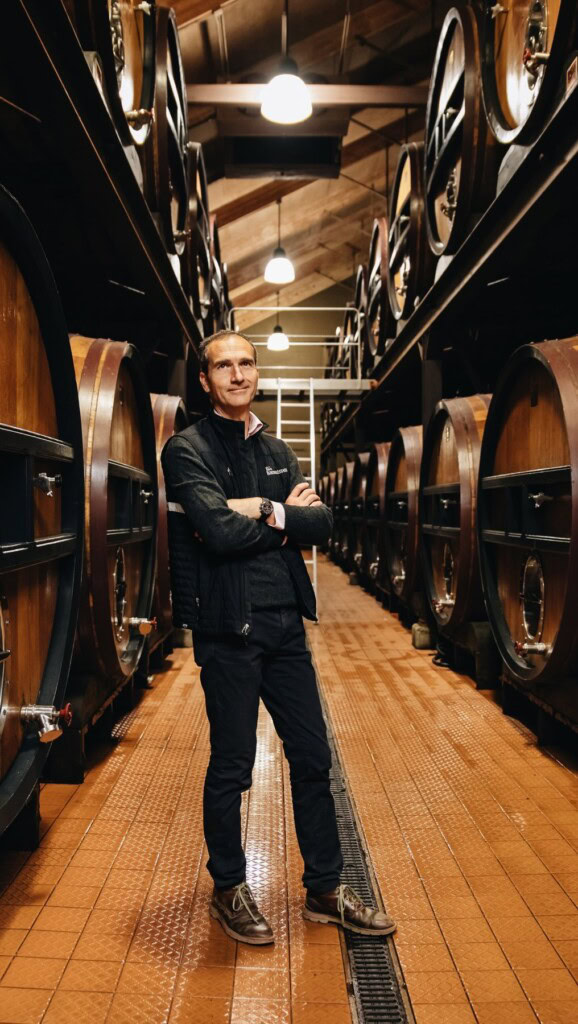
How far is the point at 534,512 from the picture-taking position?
3332mm

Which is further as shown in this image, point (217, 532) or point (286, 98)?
point (286, 98)

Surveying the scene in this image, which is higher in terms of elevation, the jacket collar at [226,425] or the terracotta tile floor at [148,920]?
the jacket collar at [226,425]

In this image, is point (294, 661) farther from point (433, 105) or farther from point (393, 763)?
point (433, 105)

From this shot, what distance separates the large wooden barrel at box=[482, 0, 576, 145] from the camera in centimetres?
292

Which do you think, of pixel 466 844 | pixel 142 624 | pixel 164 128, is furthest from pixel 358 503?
pixel 466 844

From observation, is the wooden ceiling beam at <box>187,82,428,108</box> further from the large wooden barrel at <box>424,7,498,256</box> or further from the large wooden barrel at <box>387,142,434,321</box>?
the large wooden barrel at <box>424,7,498,256</box>

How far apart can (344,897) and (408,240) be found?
5.15m

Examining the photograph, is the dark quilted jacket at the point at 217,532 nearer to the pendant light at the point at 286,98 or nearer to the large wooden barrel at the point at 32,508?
the large wooden barrel at the point at 32,508

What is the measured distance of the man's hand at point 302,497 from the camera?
223 cm

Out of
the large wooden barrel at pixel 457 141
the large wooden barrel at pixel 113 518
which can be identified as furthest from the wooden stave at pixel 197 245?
the large wooden barrel at pixel 113 518

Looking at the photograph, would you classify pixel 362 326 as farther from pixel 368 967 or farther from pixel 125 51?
pixel 368 967

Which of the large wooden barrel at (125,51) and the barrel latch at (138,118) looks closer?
the large wooden barrel at (125,51)

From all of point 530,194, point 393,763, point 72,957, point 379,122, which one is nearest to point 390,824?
point 393,763

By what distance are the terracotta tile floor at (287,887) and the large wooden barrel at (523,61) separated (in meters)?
2.67
